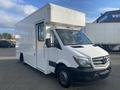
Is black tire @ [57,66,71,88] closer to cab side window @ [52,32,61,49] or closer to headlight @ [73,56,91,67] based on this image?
headlight @ [73,56,91,67]

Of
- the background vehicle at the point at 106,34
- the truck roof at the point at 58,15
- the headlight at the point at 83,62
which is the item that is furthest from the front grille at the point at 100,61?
the background vehicle at the point at 106,34

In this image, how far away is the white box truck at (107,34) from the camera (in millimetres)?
20978

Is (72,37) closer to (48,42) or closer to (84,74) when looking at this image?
(48,42)

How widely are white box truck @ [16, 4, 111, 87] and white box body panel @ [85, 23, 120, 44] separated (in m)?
12.5

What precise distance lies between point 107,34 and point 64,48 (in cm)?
1524

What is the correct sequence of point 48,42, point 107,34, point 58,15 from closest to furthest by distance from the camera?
point 48,42 < point 58,15 < point 107,34

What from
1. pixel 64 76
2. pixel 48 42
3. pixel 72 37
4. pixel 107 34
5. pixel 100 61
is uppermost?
pixel 107 34

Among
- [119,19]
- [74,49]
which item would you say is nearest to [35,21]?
[74,49]

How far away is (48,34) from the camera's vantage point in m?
7.88

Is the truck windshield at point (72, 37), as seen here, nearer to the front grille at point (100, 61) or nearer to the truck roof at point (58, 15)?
the truck roof at point (58, 15)

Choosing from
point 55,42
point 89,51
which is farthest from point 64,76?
point 55,42

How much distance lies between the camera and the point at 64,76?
6809mm

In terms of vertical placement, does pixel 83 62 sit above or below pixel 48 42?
below

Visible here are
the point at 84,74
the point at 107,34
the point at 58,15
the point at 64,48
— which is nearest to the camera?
the point at 84,74
